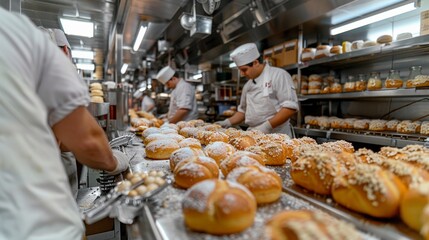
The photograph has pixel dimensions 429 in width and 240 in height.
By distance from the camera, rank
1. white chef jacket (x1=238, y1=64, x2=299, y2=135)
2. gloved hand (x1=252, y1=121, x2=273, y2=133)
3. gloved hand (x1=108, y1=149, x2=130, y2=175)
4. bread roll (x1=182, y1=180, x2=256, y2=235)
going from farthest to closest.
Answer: white chef jacket (x1=238, y1=64, x2=299, y2=135)
gloved hand (x1=252, y1=121, x2=273, y2=133)
gloved hand (x1=108, y1=149, x2=130, y2=175)
bread roll (x1=182, y1=180, x2=256, y2=235)

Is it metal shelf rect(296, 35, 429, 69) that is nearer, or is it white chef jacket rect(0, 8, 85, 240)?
white chef jacket rect(0, 8, 85, 240)

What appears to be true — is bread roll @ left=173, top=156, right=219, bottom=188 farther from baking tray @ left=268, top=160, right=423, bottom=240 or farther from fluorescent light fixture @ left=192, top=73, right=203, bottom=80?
fluorescent light fixture @ left=192, top=73, right=203, bottom=80

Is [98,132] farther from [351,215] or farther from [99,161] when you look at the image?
[351,215]

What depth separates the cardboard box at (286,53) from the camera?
349 cm

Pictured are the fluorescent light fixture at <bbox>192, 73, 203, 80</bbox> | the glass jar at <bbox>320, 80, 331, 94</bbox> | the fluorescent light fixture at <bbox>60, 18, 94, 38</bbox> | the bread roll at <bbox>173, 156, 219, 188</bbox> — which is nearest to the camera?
the bread roll at <bbox>173, 156, 219, 188</bbox>

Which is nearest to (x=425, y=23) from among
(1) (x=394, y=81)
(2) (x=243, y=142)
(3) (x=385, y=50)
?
(3) (x=385, y=50)

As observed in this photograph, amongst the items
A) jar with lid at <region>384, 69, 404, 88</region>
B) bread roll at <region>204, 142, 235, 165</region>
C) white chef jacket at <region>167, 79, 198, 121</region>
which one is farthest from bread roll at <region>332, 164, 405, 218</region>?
white chef jacket at <region>167, 79, 198, 121</region>

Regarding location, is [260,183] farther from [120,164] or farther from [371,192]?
[120,164]

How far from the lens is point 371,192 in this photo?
2.20 ft

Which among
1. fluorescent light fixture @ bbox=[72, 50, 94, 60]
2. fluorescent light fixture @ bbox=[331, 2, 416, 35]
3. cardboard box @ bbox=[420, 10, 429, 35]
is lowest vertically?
cardboard box @ bbox=[420, 10, 429, 35]

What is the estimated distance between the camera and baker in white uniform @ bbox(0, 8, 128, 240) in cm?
64

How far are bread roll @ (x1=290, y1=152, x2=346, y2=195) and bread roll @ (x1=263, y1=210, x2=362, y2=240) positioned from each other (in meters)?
0.30

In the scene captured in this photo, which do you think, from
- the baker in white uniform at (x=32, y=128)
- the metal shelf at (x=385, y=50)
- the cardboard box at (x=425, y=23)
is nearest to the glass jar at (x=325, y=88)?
the metal shelf at (x=385, y=50)

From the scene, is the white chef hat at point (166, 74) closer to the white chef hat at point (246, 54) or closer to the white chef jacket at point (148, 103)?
the white chef hat at point (246, 54)
